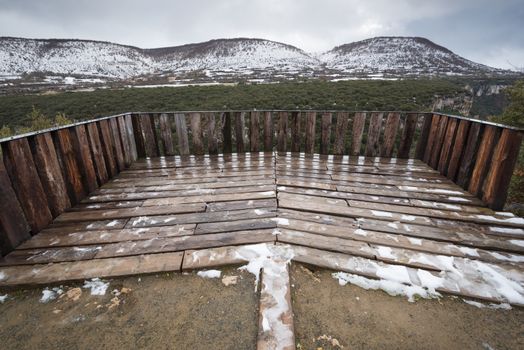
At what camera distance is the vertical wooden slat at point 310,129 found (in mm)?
4332

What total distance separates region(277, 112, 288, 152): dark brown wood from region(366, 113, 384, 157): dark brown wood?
1439mm

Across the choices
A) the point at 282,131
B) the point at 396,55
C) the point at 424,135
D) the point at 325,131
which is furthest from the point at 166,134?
the point at 396,55

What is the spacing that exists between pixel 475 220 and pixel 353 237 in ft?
4.27

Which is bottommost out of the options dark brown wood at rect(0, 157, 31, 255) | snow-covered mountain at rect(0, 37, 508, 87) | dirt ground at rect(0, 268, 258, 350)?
dirt ground at rect(0, 268, 258, 350)

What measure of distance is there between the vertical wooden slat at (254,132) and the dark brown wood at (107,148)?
7.21 ft

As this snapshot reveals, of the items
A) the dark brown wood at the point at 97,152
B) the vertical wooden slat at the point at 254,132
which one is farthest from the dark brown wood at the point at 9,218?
the vertical wooden slat at the point at 254,132

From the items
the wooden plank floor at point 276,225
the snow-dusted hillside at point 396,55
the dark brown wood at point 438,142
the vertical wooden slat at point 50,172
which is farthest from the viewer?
the snow-dusted hillside at point 396,55

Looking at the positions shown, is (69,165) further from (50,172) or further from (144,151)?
(144,151)

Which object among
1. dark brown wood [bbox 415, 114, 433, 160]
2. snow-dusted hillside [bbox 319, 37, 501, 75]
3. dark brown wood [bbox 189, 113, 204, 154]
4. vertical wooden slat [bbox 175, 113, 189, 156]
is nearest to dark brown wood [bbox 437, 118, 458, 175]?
dark brown wood [bbox 415, 114, 433, 160]

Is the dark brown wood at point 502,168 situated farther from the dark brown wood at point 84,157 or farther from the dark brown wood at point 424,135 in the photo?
the dark brown wood at point 84,157

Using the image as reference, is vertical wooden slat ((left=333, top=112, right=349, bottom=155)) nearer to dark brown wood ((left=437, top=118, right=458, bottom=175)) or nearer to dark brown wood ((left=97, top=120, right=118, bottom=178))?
dark brown wood ((left=437, top=118, right=458, bottom=175))

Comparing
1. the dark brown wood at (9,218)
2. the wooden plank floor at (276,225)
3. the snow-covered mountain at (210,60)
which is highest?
the snow-covered mountain at (210,60)

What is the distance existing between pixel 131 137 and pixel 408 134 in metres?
4.70

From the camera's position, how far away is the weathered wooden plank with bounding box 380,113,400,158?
163 inches
